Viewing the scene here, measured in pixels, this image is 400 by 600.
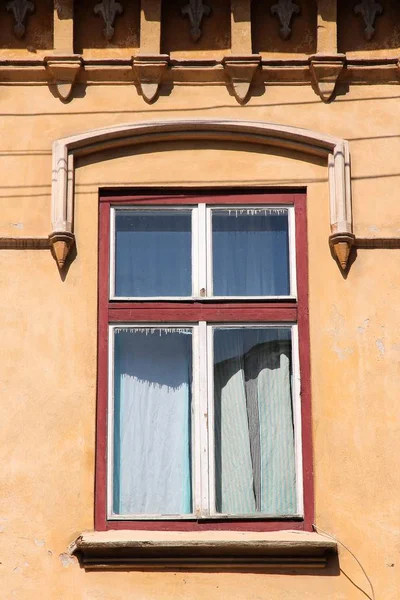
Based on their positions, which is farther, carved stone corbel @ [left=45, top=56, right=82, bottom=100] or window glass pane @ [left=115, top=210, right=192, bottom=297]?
carved stone corbel @ [left=45, top=56, right=82, bottom=100]

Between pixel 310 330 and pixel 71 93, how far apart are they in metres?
2.37

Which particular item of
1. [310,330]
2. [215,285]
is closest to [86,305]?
[215,285]

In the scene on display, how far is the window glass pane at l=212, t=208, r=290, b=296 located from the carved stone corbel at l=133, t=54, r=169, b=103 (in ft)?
3.21

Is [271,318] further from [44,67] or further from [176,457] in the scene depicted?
[44,67]

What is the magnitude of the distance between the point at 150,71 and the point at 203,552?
132 inches

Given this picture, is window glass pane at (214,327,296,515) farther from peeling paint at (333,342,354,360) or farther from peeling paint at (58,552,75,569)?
peeling paint at (58,552,75,569)

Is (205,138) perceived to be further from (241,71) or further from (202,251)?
(202,251)

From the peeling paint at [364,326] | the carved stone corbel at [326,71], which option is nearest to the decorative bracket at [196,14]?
the carved stone corbel at [326,71]

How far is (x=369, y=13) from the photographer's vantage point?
30.4ft

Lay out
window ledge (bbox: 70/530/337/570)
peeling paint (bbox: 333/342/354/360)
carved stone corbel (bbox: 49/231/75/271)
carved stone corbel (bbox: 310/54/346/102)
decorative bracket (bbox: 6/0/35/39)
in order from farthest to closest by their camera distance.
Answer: decorative bracket (bbox: 6/0/35/39), carved stone corbel (bbox: 310/54/346/102), carved stone corbel (bbox: 49/231/75/271), peeling paint (bbox: 333/342/354/360), window ledge (bbox: 70/530/337/570)

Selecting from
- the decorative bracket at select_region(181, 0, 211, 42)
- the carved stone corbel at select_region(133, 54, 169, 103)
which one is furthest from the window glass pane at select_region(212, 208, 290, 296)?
the decorative bracket at select_region(181, 0, 211, 42)

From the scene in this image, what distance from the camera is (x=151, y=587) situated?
7930 millimetres

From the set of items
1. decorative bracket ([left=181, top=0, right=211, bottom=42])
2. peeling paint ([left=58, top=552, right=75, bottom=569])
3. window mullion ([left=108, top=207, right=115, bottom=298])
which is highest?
decorative bracket ([left=181, top=0, right=211, bottom=42])

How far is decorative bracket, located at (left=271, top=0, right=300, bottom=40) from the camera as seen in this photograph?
9.24m
